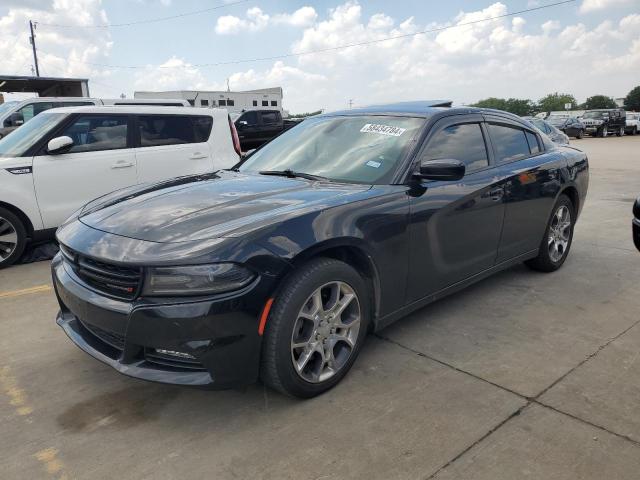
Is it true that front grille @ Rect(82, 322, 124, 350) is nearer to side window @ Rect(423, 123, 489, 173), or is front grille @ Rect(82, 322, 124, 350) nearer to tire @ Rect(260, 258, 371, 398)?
tire @ Rect(260, 258, 371, 398)

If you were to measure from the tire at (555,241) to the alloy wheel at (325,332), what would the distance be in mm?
2546

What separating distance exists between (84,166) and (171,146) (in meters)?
1.13

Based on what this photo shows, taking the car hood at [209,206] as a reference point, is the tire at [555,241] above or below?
below

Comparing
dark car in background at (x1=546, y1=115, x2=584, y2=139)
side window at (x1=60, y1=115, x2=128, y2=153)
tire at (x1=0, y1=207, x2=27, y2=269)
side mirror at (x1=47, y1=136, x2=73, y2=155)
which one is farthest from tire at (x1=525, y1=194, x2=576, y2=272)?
dark car in background at (x1=546, y1=115, x2=584, y2=139)

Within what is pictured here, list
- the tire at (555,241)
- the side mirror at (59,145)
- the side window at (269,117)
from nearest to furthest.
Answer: the tire at (555,241) → the side mirror at (59,145) → the side window at (269,117)

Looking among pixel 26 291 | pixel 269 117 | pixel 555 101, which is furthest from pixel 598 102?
pixel 26 291

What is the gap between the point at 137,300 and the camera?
7.98ft

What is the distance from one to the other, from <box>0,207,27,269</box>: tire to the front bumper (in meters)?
3.63

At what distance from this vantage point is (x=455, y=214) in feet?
11.6

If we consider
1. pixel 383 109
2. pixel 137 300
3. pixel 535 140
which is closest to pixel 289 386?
pixel 137 300

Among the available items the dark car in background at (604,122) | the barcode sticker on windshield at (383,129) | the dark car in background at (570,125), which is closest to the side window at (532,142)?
the barcode sticker on windshield at (383,129)

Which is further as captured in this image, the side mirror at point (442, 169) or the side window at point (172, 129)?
the side window at point (172, 129)

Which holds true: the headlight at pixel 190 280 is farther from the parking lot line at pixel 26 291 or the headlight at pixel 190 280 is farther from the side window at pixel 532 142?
the side window at pixel 532 142

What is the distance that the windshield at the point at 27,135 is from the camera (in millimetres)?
5711
